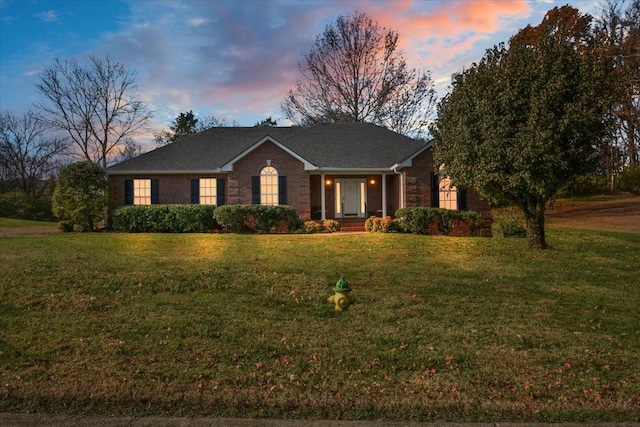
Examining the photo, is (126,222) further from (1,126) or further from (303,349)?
(1,126)

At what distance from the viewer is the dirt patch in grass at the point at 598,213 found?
22172mm

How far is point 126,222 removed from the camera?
65.1ft

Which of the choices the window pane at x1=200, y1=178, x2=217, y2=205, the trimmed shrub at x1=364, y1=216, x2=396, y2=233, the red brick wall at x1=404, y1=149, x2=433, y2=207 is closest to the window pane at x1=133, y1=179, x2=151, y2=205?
the window pane at x1=200, y1=178, x2=217, y2=205

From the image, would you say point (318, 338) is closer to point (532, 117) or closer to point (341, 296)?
point (341, 296)

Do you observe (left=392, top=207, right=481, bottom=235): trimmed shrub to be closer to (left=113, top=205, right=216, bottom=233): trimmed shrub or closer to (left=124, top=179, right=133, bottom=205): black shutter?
(left=113, top=205, right=216, bottom=233): trimmed shrub

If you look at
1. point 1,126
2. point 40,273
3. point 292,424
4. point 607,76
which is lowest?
point 292,424

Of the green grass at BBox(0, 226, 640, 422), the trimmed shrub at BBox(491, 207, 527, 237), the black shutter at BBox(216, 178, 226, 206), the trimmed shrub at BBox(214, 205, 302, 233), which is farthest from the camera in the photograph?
the black shutter at BBox(216, 178, 226, 206)

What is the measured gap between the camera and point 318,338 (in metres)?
5.77

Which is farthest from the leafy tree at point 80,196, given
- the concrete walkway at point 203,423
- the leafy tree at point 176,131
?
the leafy tree at point 176,131

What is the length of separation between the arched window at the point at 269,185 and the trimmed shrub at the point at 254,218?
2370mm

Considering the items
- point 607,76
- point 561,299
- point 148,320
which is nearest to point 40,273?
point 148,320

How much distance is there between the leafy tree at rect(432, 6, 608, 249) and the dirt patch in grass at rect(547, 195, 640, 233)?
10555mm

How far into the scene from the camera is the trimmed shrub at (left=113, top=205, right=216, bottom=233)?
19516mm

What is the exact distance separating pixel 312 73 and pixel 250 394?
3406 centimetres
